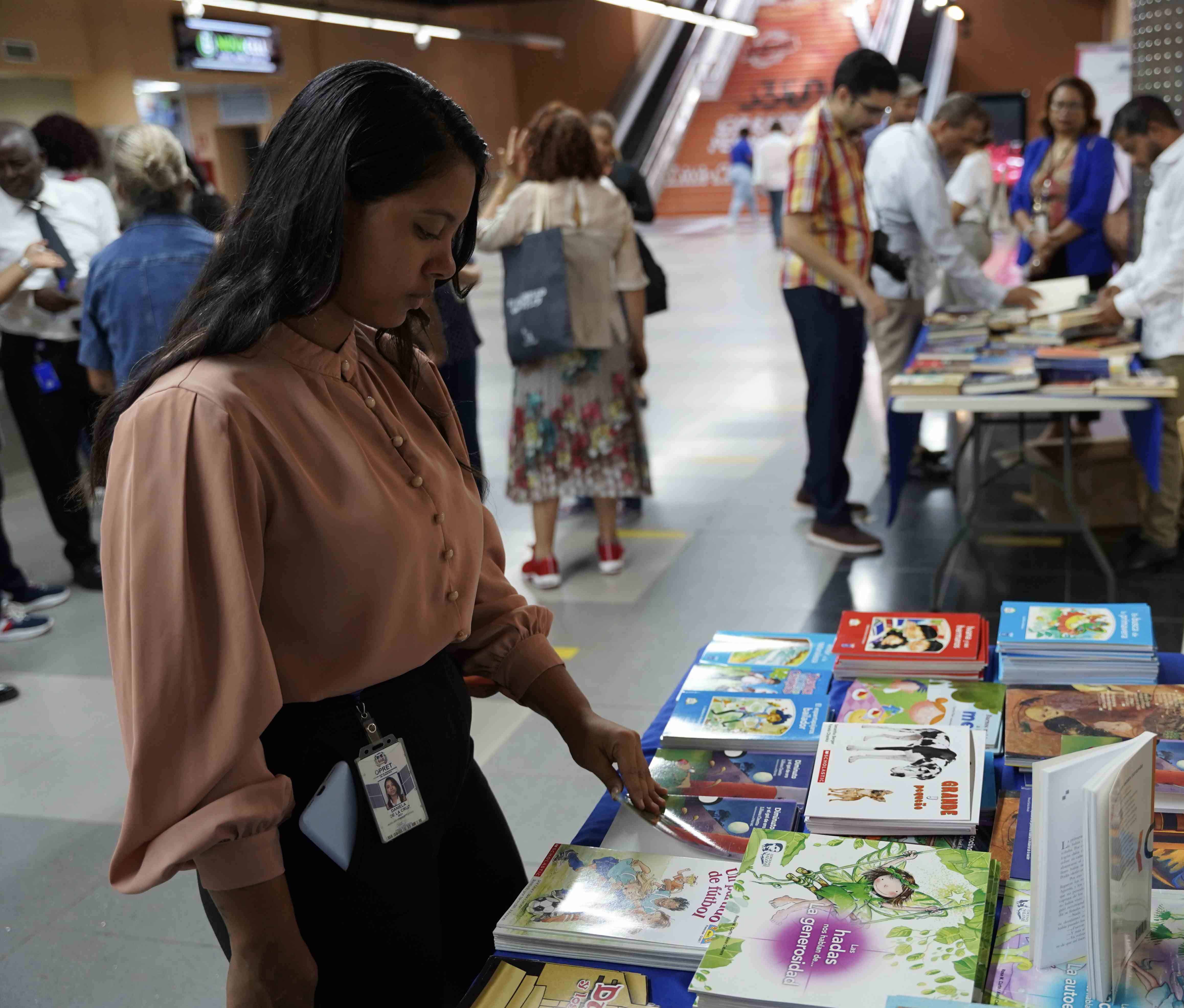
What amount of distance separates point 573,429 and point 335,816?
333 cm

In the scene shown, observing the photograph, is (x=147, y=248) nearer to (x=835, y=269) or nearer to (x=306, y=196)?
(x=835, y=269)

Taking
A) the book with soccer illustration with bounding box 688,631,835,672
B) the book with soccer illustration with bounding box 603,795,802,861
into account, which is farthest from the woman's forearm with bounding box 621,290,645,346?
the book with soccer illustration with bounding box 603,795,802,861

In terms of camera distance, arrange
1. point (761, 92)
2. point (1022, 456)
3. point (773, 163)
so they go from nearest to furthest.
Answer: point (1022, 456)
point (773, 163)
point (761, 92)

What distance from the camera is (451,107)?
3.65ft

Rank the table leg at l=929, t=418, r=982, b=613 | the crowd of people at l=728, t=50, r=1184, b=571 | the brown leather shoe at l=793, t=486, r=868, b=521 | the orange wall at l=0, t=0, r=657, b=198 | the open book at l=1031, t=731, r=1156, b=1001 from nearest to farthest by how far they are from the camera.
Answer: the open book at l=1031, t=731, r=1156, b=1001
the table leg at l=929, t=418, r=982, b=613
the crowd of people at l=728, t=50, r=1184, b=571
the brown leather shoe at l=793, t=486, r=868, b=521
the orange wall at l=0, t=0, r=657, b=198

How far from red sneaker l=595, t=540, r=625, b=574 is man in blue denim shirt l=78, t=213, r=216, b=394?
5.86 feet

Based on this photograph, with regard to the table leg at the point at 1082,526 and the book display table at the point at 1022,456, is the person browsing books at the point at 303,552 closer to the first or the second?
the book display table at the point at 1022,456

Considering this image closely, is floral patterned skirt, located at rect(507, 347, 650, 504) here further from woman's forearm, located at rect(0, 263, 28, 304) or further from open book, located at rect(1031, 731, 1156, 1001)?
open book, located at rect(1031, 731, 1156, 1001)

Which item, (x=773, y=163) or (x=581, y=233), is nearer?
(x=581, y=233)

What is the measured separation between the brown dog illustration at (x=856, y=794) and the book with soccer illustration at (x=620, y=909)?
0.16 metres

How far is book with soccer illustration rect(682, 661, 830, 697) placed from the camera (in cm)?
169

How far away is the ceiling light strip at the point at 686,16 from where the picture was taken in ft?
56.1

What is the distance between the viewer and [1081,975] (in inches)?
40.3

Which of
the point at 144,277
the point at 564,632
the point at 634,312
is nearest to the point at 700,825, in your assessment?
the point at 564,632
